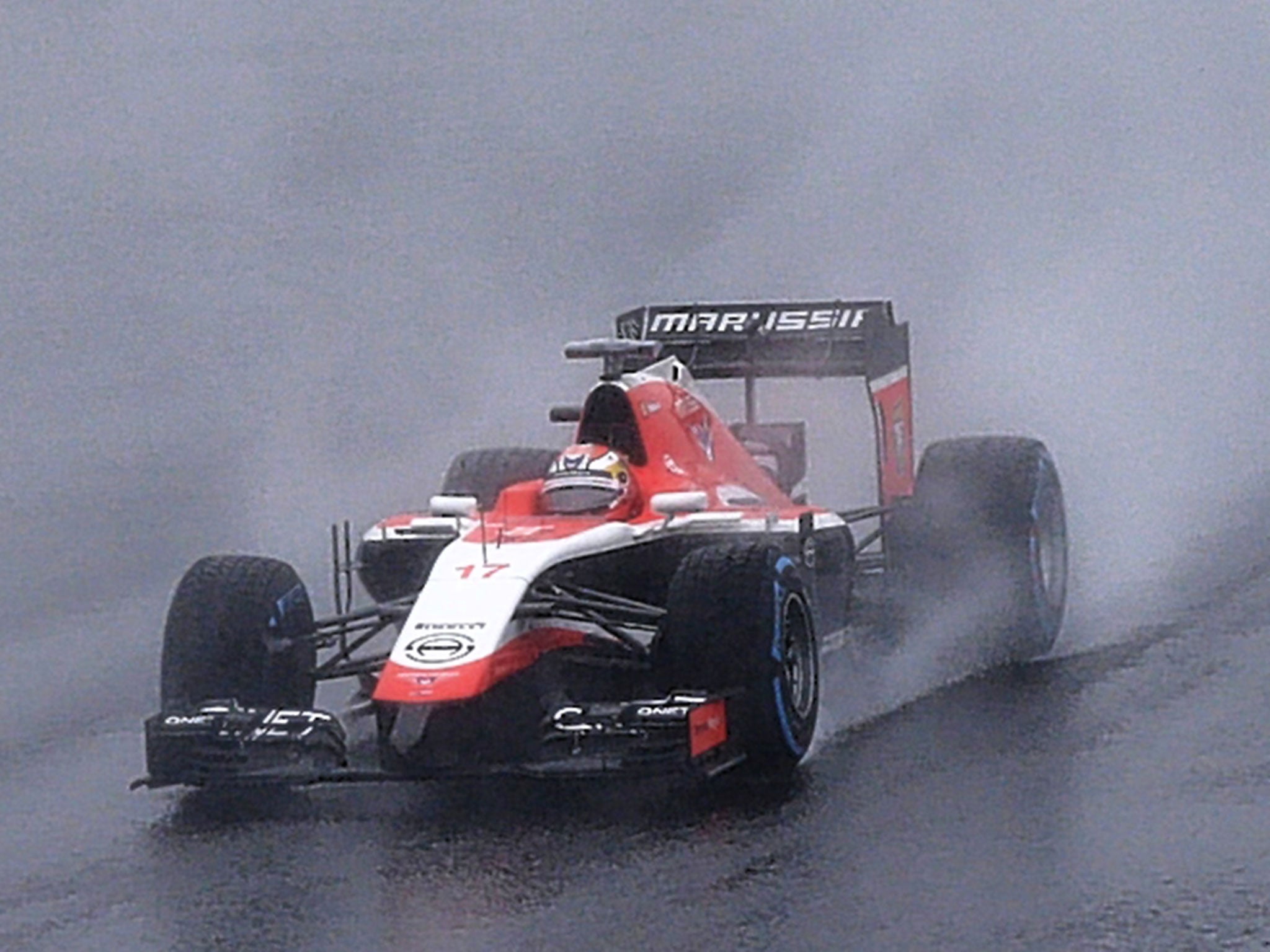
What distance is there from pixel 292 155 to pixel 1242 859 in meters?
16.6

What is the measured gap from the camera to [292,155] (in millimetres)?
22406

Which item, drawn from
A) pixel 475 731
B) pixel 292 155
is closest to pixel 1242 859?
pixel 475 731

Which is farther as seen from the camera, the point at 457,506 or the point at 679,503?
the point at 457,506

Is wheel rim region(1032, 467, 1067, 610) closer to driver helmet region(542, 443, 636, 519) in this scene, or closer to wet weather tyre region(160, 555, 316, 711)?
driver helmet region(542, 443, 636, 519)

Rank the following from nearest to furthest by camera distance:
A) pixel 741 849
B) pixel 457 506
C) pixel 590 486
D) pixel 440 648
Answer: pixel 741 849, pixel 440 648, pixel 590 486, pixel 457 506

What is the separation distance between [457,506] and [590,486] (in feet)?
2.08

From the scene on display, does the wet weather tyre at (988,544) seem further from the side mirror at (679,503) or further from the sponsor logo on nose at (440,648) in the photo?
the sponsor logo on nose at (440,648)

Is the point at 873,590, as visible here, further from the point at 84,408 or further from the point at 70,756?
the point at 84,408

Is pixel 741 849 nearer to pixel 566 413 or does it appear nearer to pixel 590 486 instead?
pixel 590 486

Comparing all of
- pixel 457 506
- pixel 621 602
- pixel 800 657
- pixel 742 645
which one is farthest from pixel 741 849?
pixel 457 506

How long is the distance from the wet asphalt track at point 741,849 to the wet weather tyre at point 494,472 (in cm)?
254

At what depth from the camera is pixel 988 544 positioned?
11.3 metres

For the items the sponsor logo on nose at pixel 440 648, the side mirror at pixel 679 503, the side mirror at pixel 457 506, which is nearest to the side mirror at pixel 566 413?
the side mirror at pixel 457 506

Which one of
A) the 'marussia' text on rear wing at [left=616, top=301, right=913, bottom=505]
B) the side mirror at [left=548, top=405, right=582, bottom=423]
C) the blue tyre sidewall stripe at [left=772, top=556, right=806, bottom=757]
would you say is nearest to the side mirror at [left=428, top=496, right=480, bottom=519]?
the side mirror at [left=548, top=405, right=582, bottom=423]
